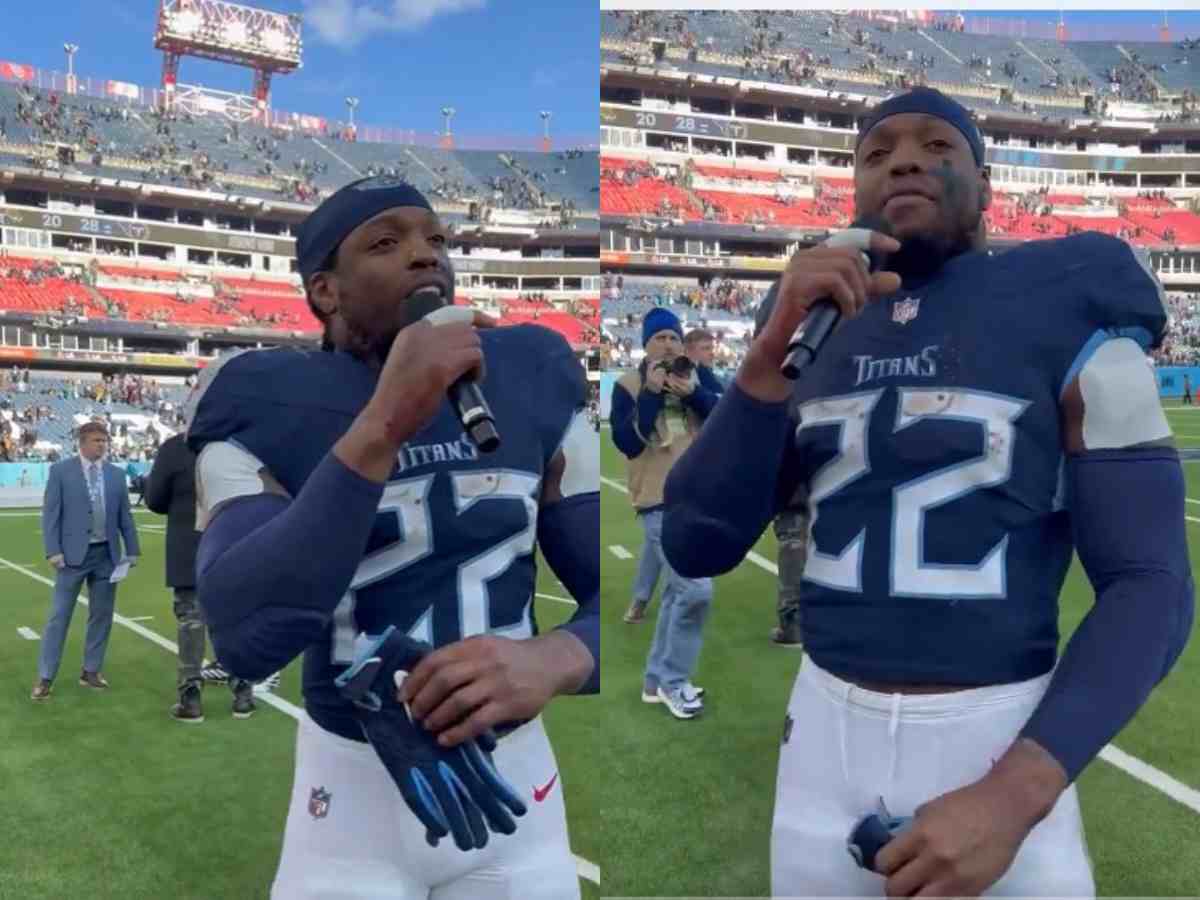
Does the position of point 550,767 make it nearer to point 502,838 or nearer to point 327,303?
point 502,838

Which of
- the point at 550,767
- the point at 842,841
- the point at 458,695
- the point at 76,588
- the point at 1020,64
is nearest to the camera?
the point at 458,695

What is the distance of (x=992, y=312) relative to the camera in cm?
103

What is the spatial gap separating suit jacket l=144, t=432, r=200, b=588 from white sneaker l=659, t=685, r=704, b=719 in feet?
6.31

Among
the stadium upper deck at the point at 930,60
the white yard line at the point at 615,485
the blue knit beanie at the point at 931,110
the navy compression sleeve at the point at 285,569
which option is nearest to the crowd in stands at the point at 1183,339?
the stadium upper deck at the point at 930,60

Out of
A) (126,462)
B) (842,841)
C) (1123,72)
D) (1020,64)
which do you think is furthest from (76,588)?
(1123,72)

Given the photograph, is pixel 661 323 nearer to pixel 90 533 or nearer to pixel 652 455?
pixel 652 455

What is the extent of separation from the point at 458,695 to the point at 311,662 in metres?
0.25

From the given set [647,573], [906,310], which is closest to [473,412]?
[906,310]

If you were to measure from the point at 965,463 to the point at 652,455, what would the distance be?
10.2 feet

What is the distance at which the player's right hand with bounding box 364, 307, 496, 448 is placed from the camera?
898 millimetres

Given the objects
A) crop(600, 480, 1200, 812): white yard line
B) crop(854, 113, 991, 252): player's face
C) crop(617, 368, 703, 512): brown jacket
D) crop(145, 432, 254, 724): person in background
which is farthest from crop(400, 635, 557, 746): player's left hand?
crop(145, 432, 254, 724): person in background

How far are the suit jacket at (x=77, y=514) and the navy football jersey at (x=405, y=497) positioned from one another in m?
4.28

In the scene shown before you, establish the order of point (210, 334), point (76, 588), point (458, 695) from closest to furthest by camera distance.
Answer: point (458, 695) → point (76, 588) → point (210, 334)

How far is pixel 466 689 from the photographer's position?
→ 96 cm
